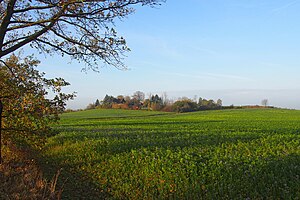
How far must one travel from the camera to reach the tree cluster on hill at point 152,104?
92750 mm

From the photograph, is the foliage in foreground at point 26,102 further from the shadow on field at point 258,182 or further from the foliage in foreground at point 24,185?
the shadow on field at point 258,182

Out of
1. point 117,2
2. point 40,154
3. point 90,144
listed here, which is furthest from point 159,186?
point 40,154

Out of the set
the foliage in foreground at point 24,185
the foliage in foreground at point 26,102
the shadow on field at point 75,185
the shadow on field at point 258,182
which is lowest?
the shadow on field at point 75,185

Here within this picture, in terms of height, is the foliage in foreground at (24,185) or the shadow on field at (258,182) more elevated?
the shadow on field at (258,182)

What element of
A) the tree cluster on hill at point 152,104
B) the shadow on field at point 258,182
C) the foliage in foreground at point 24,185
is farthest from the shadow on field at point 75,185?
the tree cluster on hill at point 152,104

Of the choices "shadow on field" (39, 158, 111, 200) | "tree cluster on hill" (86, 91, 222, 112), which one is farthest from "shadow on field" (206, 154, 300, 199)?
"tree cluster on hill" (86, 91, 222, 112)

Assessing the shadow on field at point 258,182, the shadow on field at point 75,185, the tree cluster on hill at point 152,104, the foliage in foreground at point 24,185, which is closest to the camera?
the shadow on field at point 258,182

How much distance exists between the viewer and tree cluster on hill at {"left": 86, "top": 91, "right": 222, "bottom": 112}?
304 ft

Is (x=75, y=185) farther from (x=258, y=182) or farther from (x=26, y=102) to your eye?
(x=258, y=182)

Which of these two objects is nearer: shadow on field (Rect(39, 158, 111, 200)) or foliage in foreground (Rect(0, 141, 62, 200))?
foliage in foreground (Rect(0, 141, 62, 200))

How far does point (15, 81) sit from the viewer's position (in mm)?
10008

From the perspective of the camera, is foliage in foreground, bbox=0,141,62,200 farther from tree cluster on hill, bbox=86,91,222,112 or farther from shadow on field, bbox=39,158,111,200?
tree cluster on hill, bbox=86,91,222,112

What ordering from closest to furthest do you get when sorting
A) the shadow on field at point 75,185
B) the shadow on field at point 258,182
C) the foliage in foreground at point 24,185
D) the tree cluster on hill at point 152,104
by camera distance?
the shadow on field at point 258,182, the foliage in foreground at point 24,185, the shadow on field at point 75,185, the tree cluster on hill at point 152,104

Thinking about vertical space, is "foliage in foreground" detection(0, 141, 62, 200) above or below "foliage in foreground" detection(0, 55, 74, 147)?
below
